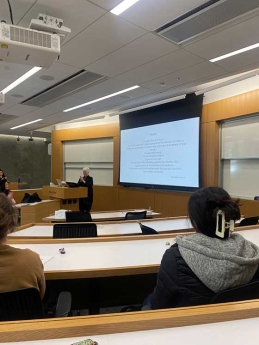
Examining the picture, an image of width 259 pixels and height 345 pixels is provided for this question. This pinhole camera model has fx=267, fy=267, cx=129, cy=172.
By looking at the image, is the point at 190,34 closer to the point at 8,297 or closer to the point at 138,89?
the point at 138,89

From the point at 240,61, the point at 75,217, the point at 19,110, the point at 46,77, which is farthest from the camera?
the point at 19,110

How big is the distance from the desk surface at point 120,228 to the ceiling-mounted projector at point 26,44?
6.02ft

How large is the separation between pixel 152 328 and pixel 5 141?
13.3m

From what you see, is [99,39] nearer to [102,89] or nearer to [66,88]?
[102,89]

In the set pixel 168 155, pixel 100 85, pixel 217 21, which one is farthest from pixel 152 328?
pixel 168 155

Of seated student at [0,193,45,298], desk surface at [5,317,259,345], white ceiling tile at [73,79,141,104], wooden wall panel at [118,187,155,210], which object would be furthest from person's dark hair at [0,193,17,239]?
wooden wall panel at [118,187,155,210]

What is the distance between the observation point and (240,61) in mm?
4020

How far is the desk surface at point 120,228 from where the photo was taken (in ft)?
9.27

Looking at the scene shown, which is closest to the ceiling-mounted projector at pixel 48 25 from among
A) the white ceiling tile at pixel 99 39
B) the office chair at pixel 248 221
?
the white ceiling tile at pixel 99 39

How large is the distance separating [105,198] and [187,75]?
5.13 meters

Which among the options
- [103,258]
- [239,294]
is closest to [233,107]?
[103,258]

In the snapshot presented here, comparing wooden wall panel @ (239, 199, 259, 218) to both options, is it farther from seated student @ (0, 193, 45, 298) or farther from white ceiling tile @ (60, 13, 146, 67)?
seated student @ (0, 193, 45, 298)

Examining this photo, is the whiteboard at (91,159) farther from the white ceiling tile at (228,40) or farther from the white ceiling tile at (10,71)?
the white ceiling tile at (228,40)

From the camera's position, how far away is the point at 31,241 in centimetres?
226
